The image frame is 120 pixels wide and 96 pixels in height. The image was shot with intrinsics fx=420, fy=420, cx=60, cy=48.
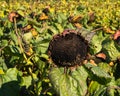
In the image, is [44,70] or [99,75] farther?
[44,70]

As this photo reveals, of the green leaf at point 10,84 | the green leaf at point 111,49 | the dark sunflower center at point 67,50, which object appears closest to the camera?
the dark sunflower center at point 67,50

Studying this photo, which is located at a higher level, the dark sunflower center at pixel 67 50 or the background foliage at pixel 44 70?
the dark sunflower center at pixel 67 50

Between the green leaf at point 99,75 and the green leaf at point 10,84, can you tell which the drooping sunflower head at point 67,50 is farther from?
the green leaf at point 10,84

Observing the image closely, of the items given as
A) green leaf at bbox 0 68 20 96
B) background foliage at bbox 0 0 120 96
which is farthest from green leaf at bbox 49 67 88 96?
green leaf at bbox 0 68 20 96

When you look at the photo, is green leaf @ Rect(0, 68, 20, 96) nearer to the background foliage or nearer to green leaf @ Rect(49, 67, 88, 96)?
the background foliage

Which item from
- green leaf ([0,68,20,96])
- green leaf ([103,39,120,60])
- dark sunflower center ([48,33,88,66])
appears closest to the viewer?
dark sunflower center ([48,33,88,66])

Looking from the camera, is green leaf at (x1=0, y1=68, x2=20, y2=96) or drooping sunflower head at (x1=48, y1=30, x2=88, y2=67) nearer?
drooping sunflower head at (x1=48, y1=30, x2=88, y2=67)

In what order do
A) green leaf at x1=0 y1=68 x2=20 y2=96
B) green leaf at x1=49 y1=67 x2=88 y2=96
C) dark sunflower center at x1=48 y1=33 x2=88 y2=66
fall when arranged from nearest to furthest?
green leaf at x1=49 y1=67 x2=88 y2=96, dark sunflower center at x1=48 y1=33 x2=88 y2=66, green leaf at x1=0 y1=68 x2=20 y2=96

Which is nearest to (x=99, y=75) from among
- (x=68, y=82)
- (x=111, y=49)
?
(x=68, y=82)

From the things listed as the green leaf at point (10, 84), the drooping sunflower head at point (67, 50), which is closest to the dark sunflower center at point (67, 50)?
the drooping sunflower head at point (67, 50)

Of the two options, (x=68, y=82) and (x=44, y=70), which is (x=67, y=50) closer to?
(x=68, y=82)

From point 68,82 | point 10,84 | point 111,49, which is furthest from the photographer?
point 111,49

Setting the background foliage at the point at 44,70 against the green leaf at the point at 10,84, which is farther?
the green leaf at the point at 10,84

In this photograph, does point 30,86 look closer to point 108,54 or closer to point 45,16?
point 108,54
